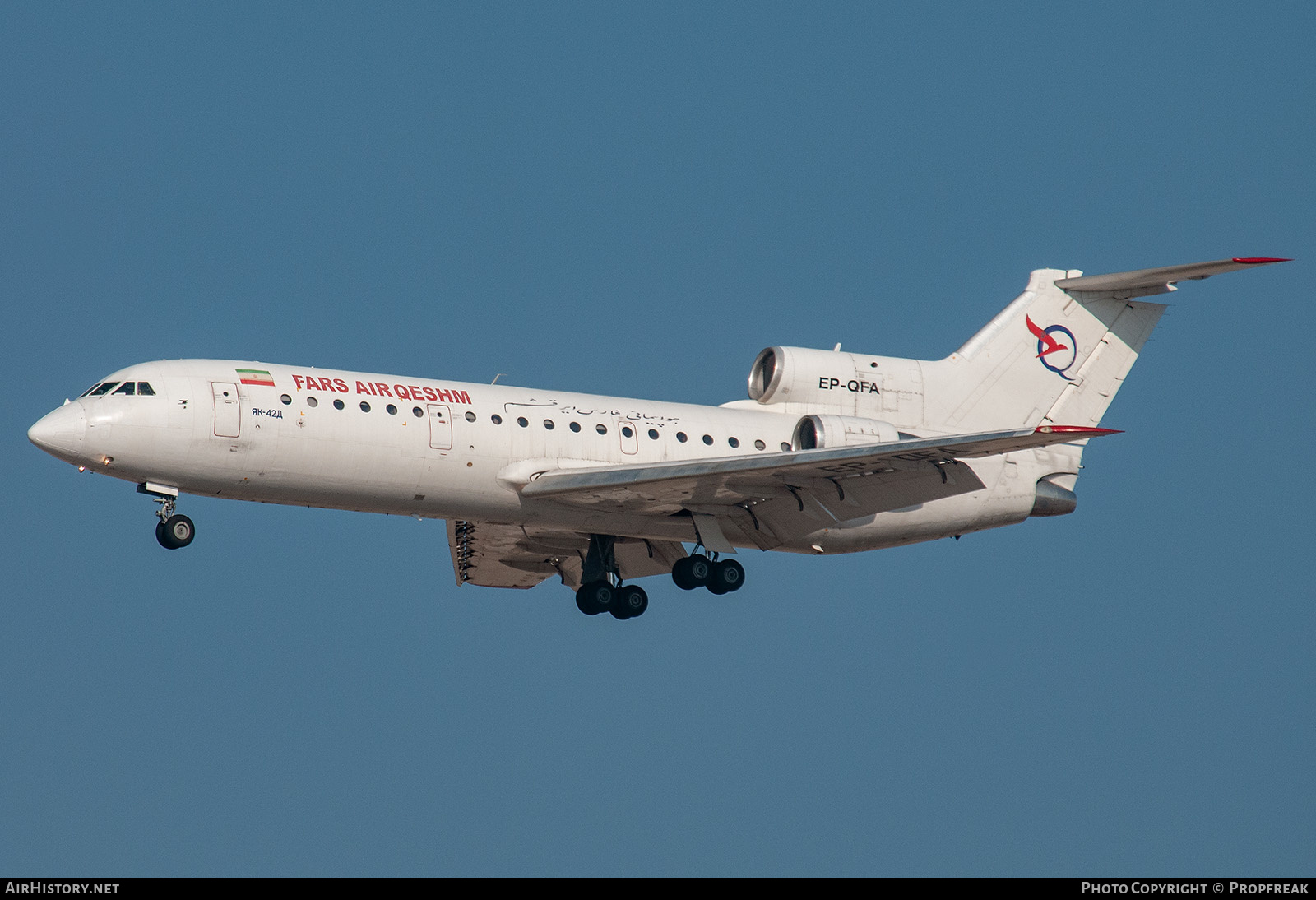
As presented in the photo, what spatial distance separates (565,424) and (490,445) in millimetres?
1507

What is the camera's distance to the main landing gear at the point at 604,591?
105 feet

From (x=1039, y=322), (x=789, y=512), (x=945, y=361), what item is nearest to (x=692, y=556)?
(x=789, y=512)

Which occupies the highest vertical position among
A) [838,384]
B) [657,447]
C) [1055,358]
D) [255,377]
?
[1055,358]

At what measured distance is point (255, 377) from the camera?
27688mm

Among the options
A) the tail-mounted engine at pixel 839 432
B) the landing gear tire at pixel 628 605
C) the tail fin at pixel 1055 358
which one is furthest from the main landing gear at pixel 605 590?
the tail fin at pixel 1055 358

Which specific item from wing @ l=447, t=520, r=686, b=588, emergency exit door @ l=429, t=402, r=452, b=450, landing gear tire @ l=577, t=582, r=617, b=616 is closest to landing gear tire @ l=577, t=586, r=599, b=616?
landing gear tire @ l=577, t=582, r=617, b=616

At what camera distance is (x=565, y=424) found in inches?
1161

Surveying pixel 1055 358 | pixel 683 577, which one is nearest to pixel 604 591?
pixel 683 577

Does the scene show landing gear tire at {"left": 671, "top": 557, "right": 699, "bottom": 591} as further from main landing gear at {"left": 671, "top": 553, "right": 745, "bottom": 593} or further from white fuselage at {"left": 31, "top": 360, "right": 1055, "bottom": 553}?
white fuselage at {"left": 31, "top": 360, "right": 1055, "bottom": 553}

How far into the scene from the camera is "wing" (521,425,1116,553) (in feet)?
92.0

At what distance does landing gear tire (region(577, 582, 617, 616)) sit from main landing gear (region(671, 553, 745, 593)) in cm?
171

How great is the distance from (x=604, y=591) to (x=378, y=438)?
6.15 metres

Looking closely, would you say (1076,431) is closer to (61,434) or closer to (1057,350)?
(1057,350)

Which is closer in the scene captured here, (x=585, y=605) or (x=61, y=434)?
(x=61, y=434)
